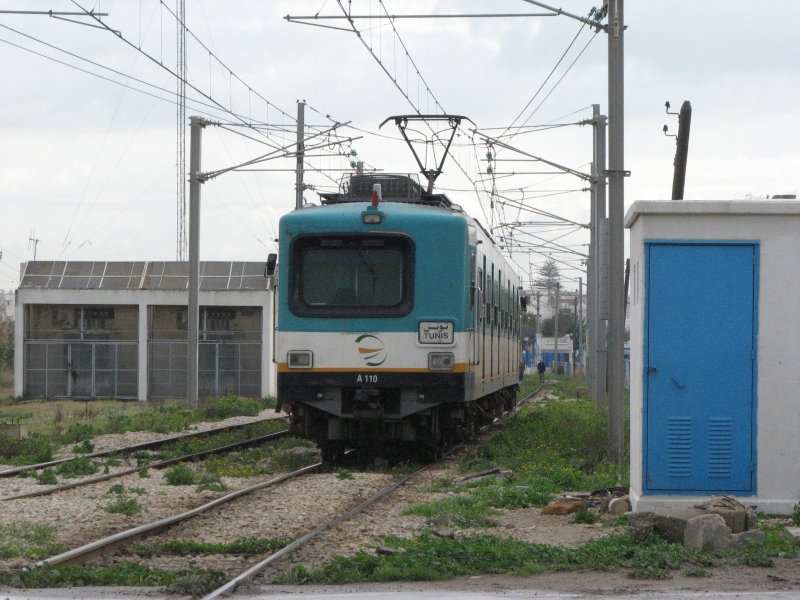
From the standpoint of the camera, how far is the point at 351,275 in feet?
51.6

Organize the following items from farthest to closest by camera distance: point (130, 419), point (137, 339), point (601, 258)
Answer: point (137, 339), point (130, 419), point (601, 258)

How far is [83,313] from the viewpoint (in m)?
50.3

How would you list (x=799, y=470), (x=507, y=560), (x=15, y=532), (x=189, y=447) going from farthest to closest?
(x=189, y=447), (x=799, y=470), (x=15, y=532), (x=507, y=560)

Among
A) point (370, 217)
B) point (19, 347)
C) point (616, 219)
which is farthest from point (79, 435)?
point (19, 347)

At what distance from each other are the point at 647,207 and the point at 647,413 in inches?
70.5

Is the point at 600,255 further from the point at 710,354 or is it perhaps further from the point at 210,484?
the point at 710,354

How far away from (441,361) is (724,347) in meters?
5.20

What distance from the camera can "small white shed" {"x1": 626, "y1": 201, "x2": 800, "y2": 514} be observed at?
11.0 metres

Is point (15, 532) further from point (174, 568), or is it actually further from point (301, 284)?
point (301, 284)

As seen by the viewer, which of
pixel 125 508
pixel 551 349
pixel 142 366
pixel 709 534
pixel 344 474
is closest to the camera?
pixel 709 534

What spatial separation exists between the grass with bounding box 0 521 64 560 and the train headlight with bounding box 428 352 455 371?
6.12 meters

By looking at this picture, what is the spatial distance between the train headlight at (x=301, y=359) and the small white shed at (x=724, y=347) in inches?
222

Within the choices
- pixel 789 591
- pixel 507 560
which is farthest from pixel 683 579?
pixel 507 560

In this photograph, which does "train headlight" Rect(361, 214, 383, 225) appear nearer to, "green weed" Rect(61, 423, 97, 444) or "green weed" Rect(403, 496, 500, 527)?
"green weed" Rect(403, 496, 500, 527)
